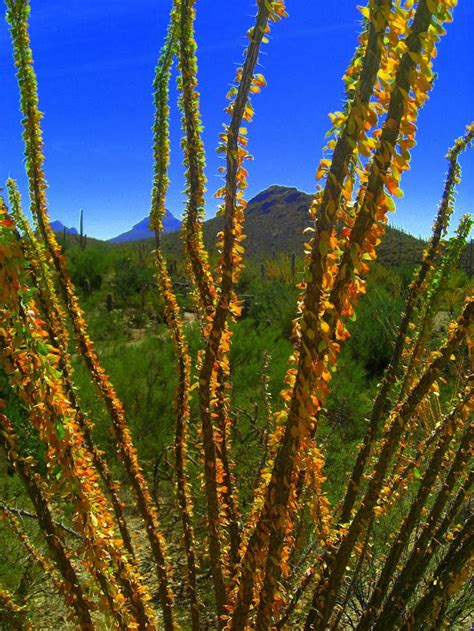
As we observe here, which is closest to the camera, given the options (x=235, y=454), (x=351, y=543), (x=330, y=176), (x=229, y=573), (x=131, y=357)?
(x=330, y=176)

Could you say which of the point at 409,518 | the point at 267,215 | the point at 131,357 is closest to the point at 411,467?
the point at 409,518

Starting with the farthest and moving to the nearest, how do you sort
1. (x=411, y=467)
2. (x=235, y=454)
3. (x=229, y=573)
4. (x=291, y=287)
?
(x=291, y=287) → (x=235, y=454) → (x=229, y=573) → (x=411, y=467)

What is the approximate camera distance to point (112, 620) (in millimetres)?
1670

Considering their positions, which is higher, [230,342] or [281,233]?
[281,233]

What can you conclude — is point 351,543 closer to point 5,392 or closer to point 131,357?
point 5,392

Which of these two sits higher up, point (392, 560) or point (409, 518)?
point (409, 518)

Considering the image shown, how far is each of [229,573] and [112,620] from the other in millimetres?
1031

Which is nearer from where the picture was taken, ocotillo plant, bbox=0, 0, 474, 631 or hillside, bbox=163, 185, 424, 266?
ocotillo plant, bbox=0, 0, 474, 631

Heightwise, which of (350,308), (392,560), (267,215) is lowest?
(392,560)

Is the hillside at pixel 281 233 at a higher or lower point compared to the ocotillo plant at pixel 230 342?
higher

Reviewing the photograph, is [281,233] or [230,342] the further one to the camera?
[281,233]

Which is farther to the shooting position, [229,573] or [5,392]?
[5,392]

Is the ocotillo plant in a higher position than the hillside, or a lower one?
lower

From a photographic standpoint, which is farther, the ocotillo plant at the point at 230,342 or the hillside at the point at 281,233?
the hillside at the point at 281,233
